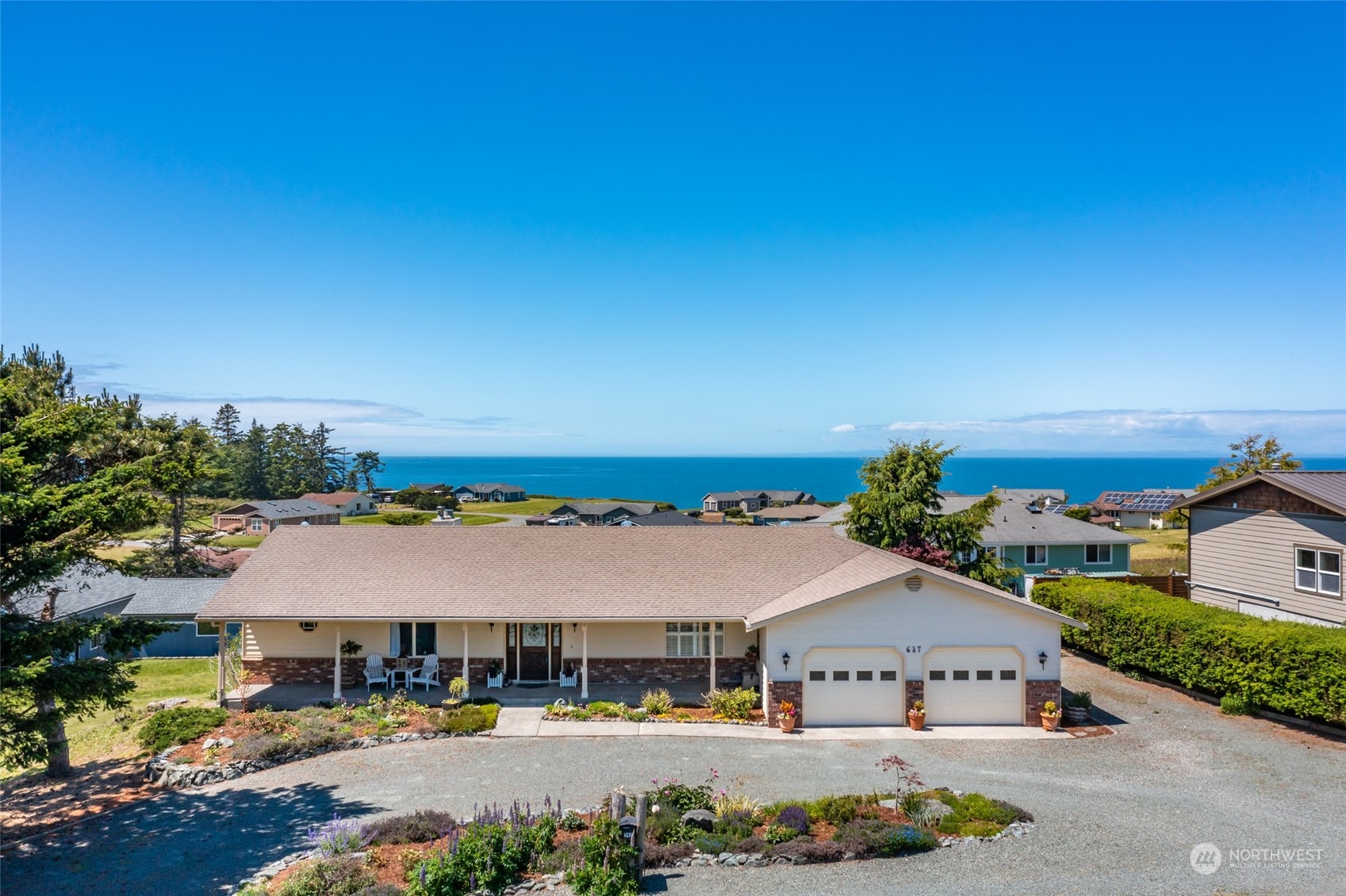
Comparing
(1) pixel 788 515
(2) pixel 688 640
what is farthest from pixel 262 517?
(2) pixel 688 640

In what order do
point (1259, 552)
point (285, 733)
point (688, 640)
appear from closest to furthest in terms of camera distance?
point (285, 733)
point (688, 640)
point (1259, 552)

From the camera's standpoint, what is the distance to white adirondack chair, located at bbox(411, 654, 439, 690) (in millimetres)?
19500

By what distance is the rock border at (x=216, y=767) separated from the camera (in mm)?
14266

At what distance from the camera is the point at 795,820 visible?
11.3 meters

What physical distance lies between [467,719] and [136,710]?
10028mm

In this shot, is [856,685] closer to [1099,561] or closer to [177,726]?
[177,726]

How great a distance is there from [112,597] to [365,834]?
77.1ft

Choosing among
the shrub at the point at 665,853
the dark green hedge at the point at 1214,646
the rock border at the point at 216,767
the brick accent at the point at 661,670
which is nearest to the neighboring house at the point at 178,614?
the rock border at the point at 216,767

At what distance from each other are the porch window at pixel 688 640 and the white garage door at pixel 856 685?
3313 millimetres

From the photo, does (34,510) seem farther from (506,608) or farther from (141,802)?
(506,608)

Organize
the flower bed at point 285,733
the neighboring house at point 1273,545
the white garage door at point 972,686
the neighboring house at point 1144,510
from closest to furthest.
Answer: the flower bed at point 285,733 < the white garage door at point 972,686 < the neighboring house at point 1273,545 < the neighboring house at point 1144,510

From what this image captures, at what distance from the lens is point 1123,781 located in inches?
535

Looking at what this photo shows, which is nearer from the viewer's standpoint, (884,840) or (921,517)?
(884,840)

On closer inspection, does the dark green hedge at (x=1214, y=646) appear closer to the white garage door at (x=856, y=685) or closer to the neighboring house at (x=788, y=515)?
the white garage door at (x=856, y=685)
